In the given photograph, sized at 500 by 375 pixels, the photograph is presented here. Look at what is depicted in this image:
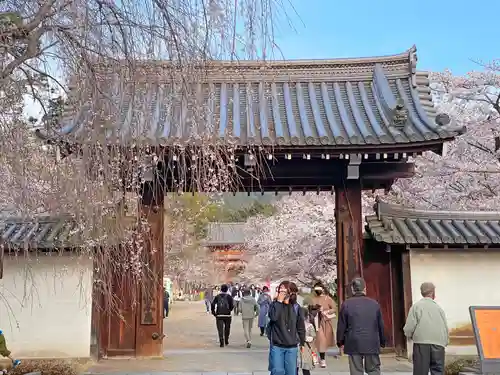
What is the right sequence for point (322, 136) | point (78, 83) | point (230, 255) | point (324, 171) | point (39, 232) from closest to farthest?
point (78, 83) → point (322, 136) → point (39, 232) → point (324, 171) → point (230, 255)

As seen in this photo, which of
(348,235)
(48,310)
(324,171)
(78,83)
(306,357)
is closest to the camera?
(78,83)

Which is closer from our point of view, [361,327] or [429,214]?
[361,327]

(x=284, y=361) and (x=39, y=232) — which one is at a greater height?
(x=39, y=232)

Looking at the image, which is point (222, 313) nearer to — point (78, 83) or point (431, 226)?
point (431, 226)

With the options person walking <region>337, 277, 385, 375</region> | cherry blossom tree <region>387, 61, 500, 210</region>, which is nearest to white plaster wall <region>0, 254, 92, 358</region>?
person walking <region>337, 277, 385, 375</region>

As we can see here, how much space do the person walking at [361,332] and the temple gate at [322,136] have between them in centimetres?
229


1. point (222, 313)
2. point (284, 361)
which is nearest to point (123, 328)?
point (222, 313)

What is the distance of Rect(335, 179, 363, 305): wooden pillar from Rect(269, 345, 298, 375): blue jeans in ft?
10.9

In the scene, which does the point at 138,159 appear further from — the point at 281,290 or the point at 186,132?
the point at 281,290

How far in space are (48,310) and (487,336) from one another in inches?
282

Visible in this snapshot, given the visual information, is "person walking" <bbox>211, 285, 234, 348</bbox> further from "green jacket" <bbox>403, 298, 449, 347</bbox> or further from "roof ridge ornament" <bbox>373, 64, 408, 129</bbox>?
"green jacket" <bbox>403, 298, 449, 347</bbox>

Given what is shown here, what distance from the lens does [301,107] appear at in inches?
428

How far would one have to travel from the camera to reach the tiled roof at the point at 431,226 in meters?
9.44

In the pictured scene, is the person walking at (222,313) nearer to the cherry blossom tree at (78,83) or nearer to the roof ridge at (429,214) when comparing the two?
the roof ridge at (429,214)
